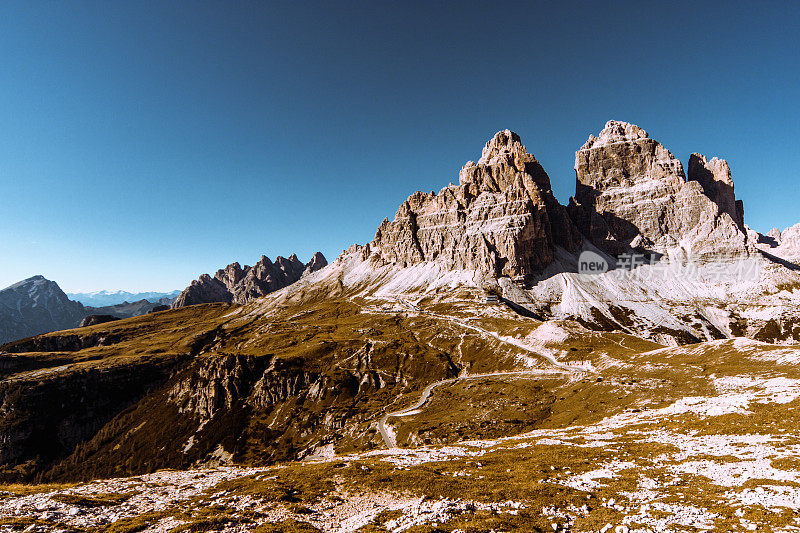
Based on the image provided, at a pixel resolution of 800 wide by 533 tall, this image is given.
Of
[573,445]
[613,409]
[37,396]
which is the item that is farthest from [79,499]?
[37,396]

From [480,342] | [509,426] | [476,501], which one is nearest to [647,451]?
[476,501]

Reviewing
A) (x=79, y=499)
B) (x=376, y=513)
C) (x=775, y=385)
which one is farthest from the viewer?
(x=775, y=385)

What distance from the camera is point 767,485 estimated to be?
23.2 metres

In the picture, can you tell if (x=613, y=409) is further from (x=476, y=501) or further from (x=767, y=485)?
(x=476, y=501)

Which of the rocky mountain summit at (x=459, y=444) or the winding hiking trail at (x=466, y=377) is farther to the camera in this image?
the winding hiking trail at (x=466, y=377)

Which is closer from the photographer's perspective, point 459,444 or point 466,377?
point 459,444

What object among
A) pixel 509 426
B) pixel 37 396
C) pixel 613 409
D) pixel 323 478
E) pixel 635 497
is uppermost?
pixel 635 497

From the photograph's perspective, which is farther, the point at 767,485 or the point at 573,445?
the point at 573,445

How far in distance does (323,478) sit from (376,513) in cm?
1110

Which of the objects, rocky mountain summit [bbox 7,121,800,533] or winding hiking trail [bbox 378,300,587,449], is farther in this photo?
winding hiking trail [bbox 378,300,587,449]

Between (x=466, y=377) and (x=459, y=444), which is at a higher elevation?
(x=459, y=444)

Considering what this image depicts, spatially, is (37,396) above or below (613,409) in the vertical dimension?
below

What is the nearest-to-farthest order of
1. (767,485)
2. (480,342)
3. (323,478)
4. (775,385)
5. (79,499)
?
(767,485) → (79,499) → (323,478) → (775,385) → (480,342)

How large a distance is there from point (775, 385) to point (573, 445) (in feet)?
143
